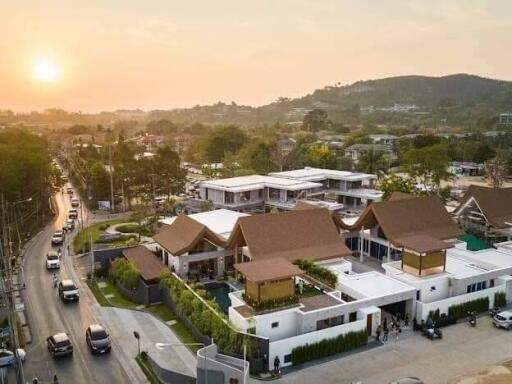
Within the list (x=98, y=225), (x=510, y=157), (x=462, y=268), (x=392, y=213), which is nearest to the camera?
(x=462, y=268)

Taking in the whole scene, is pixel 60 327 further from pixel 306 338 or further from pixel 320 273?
pixel 320 273

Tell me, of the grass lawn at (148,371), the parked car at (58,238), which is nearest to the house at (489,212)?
the grass lawn at (148,371)

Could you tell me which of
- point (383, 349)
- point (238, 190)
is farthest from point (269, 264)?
point (238, 190)

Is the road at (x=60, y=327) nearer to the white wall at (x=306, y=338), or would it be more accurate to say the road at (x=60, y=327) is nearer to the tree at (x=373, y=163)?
the white wall at (x=306, y=338)

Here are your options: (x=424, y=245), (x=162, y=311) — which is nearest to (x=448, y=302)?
(x=424, y=245)

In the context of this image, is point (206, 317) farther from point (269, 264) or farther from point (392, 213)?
point (392, 213)

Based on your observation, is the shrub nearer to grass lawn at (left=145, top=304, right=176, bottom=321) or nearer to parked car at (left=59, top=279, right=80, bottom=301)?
grass lawn at (left=145, top=304, right=176, bottom=321)
